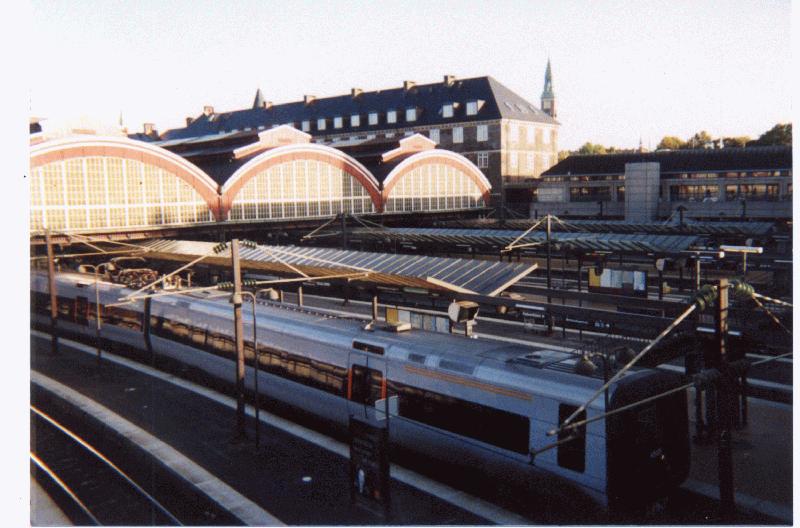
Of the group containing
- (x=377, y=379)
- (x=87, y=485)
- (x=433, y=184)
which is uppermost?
(x=433, y=184)

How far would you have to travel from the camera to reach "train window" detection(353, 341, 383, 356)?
54.0 ft

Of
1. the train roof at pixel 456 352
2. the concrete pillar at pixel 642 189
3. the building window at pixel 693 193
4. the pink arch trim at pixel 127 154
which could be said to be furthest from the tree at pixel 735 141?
the train roof at pixel 456 352

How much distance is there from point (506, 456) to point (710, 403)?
622 cm

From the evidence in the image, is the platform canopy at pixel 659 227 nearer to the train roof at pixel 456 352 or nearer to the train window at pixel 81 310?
the train roof at pixel 456 352

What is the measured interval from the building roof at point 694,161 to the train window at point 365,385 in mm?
53204

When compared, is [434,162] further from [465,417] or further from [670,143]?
[670,143]

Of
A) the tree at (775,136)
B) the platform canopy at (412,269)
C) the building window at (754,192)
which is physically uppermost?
the tree at (775,136)

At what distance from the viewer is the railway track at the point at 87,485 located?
14.5 metres

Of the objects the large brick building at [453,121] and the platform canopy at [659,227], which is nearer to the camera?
the platform canopy at [659,227]

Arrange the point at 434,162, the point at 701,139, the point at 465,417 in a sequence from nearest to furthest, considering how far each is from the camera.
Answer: the point at 465,417 → the point at 434,162 → the point at 701,139

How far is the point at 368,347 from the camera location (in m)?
16.7

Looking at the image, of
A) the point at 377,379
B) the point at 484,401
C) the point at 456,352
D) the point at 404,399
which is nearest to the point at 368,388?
the point at 377,379

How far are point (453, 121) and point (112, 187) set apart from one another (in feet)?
167
